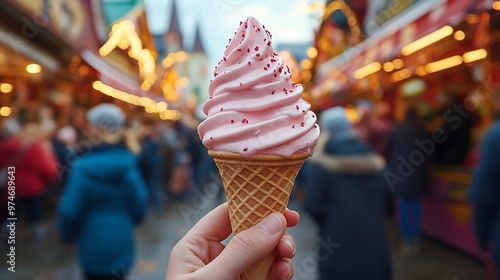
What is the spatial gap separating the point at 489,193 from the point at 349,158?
1120 millimetres

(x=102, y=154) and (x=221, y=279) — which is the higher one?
(x=102, y=154)

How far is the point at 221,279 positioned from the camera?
49.3 inches

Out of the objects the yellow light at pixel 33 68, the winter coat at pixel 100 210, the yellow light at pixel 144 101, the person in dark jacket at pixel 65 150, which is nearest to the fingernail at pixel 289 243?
the winter coat at pixel 100 210

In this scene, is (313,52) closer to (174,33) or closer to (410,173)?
(410,173)

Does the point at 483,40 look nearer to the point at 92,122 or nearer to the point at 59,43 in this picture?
the point at 92,122

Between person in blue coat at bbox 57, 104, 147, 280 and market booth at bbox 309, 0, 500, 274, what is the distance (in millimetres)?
3950

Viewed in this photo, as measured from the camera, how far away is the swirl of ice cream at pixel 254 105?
154cm

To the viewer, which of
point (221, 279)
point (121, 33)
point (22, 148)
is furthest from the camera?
point (121, 33)

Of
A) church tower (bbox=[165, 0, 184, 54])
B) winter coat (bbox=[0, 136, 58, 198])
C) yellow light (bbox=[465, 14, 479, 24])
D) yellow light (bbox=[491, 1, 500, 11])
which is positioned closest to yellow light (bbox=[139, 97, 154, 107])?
winter coat (bbox=[0, 136, 58, 198])

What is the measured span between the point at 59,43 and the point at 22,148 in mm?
3085

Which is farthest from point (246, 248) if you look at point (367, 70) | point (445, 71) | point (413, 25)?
point (367, 70)

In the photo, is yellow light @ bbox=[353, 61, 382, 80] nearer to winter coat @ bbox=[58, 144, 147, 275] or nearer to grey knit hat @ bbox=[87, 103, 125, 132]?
grey knit hat @ bbox=[87, 103, 125, 132]

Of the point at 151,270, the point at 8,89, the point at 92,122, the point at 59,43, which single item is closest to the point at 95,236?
the point at 92,122

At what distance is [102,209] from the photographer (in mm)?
→ 3277
